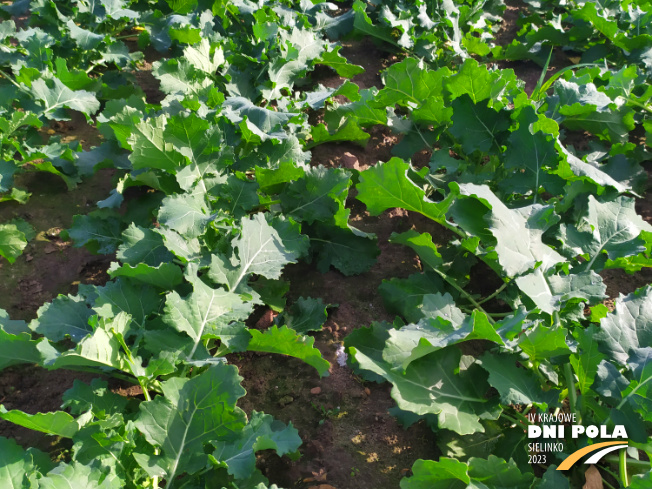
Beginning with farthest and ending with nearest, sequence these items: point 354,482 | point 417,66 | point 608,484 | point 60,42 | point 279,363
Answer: point 60,42 < point 417,66 < point 279,363 < point 354,482 < point 608,484

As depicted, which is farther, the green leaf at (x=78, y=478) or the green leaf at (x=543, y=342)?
the green leaf at (x=543, y=342)

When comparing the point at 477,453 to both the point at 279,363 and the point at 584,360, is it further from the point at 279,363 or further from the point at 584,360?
the point at 279,363

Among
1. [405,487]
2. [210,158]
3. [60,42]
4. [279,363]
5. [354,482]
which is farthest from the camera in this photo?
[60,42]

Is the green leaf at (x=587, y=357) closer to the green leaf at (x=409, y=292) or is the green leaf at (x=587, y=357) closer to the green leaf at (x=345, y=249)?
the green leaf at (x=409, y=292)

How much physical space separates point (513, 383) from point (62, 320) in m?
2.22

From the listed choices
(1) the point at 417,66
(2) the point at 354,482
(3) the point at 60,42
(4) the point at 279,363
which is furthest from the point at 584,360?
(3) the point at 60,42

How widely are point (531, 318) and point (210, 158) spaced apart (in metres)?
2.07

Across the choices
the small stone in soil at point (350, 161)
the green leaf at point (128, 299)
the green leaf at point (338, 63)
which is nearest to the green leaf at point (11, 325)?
the green leaf at point (128, 299)

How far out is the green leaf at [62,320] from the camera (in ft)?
9.16

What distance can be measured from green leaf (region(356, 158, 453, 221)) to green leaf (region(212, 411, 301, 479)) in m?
1.33

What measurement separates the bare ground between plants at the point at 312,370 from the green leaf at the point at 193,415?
43cm

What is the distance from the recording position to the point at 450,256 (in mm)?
3527

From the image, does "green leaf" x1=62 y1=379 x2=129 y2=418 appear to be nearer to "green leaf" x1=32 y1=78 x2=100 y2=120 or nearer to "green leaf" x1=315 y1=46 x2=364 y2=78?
"green leaf" x1=32 y1=78 x2=100 y2=120

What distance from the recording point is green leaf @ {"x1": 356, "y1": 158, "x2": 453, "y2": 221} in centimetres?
302
